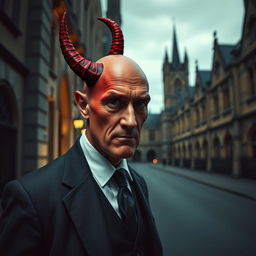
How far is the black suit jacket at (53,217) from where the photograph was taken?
3.23ft

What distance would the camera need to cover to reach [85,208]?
1100mm

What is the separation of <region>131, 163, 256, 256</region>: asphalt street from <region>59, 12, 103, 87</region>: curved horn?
3.92 m

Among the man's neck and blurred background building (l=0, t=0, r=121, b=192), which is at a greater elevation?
blurred background building (l=0, t=0, r=121, b=192)

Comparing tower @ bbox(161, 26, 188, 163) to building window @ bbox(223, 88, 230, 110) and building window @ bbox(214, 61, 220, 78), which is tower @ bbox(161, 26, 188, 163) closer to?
building window @ bbox(214, 61, 220, 78)

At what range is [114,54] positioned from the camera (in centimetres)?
139

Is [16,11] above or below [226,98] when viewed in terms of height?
below

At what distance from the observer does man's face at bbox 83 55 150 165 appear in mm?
1166

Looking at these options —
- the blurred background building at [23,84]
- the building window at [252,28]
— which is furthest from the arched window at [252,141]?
the blurred background building at [23,84]

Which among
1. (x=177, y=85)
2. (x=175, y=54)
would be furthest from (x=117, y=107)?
(x=175, y=54)

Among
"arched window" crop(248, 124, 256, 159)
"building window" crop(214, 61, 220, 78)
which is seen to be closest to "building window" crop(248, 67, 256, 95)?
"arched window" crop(248, 124, 256, 159)

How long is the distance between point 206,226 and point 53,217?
5.59m

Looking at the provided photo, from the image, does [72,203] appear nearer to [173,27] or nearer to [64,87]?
[64,87]

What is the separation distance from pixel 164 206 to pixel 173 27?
63258mm

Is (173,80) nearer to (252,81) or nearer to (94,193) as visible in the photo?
(252,81)
